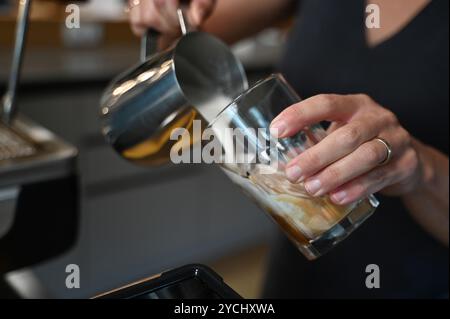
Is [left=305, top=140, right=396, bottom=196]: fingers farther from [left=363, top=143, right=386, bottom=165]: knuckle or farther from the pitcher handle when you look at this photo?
the pitcher handle

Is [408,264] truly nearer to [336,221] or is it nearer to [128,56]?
[336,221]

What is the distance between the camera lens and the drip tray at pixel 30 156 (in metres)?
0.52

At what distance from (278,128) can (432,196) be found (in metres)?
0.25

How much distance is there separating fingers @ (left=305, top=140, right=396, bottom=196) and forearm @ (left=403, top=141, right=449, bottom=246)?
102mm

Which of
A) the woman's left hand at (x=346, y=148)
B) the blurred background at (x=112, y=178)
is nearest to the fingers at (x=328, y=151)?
the woman's left hand at (x=346, y=148)

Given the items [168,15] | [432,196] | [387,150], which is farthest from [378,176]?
[168,15]

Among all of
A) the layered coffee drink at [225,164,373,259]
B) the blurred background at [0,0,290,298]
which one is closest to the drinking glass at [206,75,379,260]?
the layered coffee drink at [225,164,373,259]

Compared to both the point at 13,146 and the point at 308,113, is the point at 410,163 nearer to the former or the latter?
the point at 308,113

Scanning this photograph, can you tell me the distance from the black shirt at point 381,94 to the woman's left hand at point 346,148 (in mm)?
138

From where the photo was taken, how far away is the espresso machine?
1.62ft

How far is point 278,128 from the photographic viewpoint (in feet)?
1.12

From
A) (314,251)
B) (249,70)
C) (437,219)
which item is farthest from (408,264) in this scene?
(249,70)

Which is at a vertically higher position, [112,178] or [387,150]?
[387,150]
